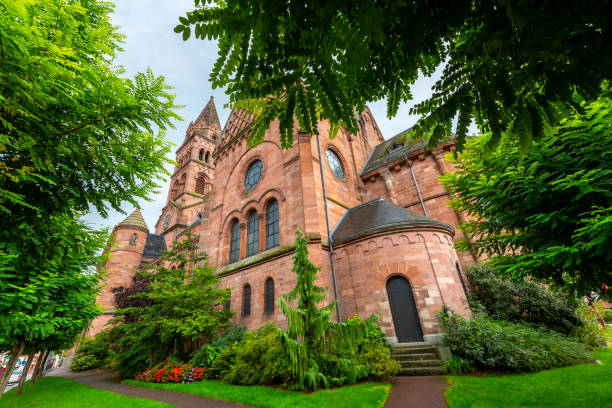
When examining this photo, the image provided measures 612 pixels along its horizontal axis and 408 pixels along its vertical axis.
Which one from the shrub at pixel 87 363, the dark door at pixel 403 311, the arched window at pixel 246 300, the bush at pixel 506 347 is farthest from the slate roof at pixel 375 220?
the shrub at pixel 87 363

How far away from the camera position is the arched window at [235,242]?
15.4 metres

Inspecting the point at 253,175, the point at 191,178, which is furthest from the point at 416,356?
the point at 191,178

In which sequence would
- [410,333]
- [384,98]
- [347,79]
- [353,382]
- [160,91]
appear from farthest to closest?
[410,333]
[353,382]
[160,91]
[384,98]
[347,79]

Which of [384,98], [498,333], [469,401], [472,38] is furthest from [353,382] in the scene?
[472,38]

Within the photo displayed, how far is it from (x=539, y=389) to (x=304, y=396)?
5029mm

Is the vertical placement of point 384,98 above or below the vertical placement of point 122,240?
below

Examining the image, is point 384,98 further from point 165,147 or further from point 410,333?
point 410,333

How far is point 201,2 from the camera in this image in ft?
5.23

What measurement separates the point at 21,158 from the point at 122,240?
30.8 m

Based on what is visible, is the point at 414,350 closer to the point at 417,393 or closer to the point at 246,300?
the point at 417,393

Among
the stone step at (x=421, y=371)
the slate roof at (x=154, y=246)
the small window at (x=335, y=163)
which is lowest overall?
the stone step at (x=421, y=371)

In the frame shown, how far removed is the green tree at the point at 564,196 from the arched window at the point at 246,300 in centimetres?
1109

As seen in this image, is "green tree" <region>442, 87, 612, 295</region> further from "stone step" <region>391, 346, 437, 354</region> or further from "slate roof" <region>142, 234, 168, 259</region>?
"slate roof" <region>142, 234, 168, 259</region>

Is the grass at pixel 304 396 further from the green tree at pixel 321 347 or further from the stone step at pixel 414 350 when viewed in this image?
the stone step at pixel 414 350
